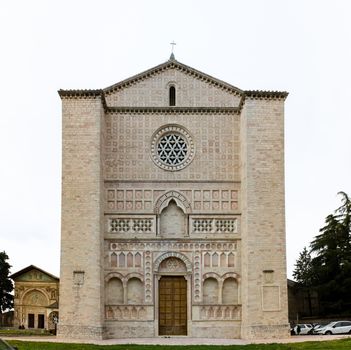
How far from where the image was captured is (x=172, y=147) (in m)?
30.9

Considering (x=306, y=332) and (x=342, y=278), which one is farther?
(x=342, y=278)

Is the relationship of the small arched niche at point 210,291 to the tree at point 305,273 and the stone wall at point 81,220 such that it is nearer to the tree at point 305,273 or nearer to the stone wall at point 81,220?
the stone wall at point 81,220

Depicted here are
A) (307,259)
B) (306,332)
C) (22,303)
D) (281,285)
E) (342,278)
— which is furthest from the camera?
(307,259)

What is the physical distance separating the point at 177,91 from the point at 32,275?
22.6m

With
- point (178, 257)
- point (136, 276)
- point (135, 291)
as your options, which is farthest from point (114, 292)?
point (178, 257)

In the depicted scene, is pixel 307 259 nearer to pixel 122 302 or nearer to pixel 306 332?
pixel 306 332

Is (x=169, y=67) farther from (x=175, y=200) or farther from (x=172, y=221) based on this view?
(x=172, y=221)

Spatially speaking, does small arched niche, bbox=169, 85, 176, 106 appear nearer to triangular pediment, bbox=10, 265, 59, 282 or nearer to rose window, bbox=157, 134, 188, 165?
rose window, bbox=157, 134, 188, 165

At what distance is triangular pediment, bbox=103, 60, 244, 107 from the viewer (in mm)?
31109

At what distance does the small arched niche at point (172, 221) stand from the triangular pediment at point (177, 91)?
4.33 m

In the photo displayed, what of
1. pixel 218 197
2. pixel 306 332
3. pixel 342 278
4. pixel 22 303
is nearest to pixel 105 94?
pixel 218 197

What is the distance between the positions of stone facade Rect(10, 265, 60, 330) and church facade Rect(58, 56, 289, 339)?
19.7 metres

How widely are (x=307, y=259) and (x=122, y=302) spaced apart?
82.5 feet

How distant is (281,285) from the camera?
94.1 ft
